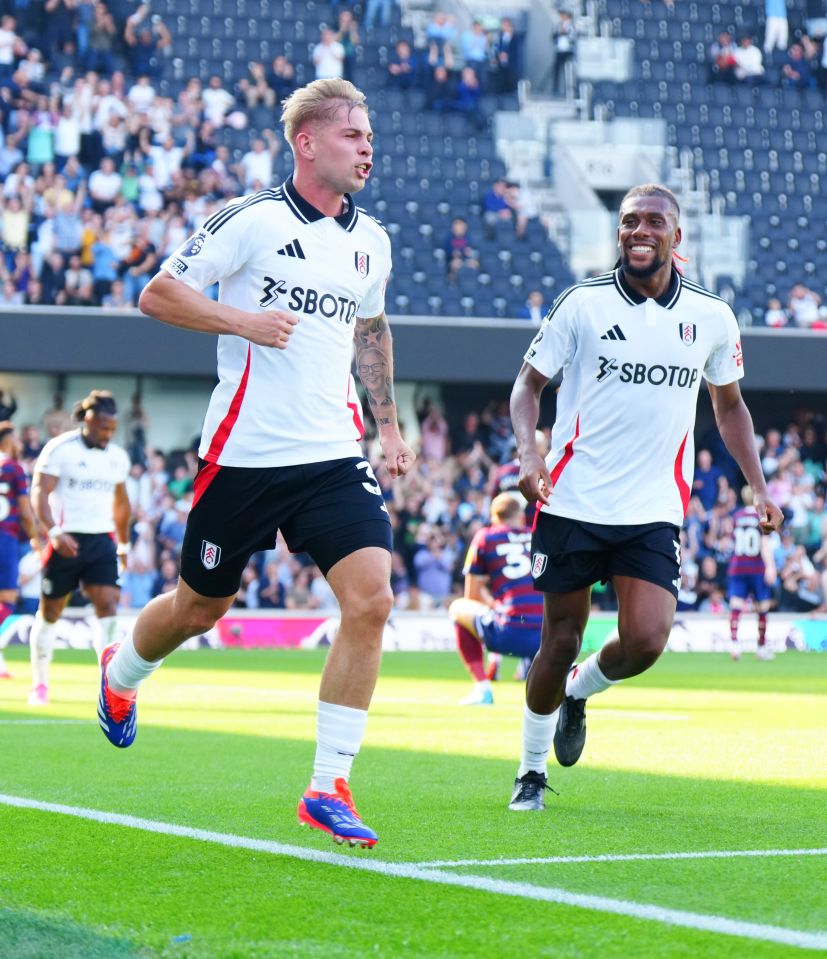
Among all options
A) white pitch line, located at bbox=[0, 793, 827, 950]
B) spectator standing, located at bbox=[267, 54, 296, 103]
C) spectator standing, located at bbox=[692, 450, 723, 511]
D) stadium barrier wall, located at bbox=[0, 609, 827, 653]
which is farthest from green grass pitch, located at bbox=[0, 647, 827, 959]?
spectator standing, located at bbox=[267, 54, 296, 103]

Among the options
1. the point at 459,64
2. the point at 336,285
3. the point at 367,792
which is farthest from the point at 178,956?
the point at 459,64

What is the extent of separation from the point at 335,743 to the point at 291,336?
1385mm

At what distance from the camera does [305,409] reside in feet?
19.6

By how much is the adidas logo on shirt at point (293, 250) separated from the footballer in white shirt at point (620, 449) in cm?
124

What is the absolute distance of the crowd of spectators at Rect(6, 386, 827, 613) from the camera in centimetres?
2347

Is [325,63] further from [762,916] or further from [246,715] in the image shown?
[762,916]

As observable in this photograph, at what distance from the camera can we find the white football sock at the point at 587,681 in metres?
7.13

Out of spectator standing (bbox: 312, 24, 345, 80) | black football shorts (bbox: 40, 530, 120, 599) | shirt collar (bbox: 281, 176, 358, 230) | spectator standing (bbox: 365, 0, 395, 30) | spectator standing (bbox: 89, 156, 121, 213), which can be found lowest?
black football shorts (bbox: 40, 530, 120, 599)

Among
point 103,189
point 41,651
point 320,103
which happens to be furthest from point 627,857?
point 103,189

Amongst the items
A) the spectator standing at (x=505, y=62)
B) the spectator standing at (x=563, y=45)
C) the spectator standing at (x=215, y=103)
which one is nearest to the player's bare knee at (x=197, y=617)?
the spectator standing at (x=215, y=103)

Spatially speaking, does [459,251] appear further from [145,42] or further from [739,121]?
[739,121]

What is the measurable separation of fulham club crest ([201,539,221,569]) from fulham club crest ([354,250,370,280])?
1085mm

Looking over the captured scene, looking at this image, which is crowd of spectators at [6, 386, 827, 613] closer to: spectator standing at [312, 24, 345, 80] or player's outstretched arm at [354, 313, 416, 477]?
spectator standing at [312, 24, 345, 80]

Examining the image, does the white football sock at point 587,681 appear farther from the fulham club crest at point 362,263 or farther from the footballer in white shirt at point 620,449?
the fulham club crest at point 362,263
